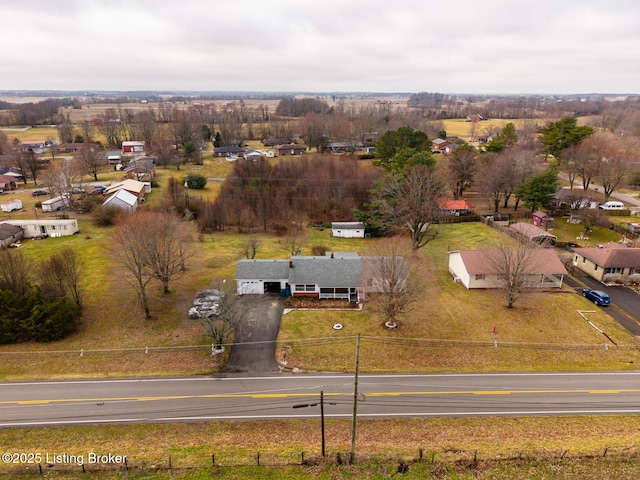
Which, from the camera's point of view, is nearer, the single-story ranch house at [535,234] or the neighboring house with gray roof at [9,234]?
the single-story ranch house at [535,234]

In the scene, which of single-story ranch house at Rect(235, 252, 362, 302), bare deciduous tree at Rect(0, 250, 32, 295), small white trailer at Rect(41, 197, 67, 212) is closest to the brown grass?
bare deciduous tree at Rect(0, 250, 32, 295)

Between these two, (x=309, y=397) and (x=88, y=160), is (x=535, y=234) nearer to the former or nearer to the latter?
(x=309, y=397)

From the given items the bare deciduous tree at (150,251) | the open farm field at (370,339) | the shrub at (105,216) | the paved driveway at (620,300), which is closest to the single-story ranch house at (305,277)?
the open farm field at (370,339)

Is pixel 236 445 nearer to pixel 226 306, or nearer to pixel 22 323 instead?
pixel 226 306

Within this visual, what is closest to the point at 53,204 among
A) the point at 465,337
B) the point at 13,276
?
the point at 13,276

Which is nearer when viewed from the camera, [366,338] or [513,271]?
[366,338]

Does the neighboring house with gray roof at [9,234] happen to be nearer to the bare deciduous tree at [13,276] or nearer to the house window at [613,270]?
the bare deciduous tree at [13,276]
